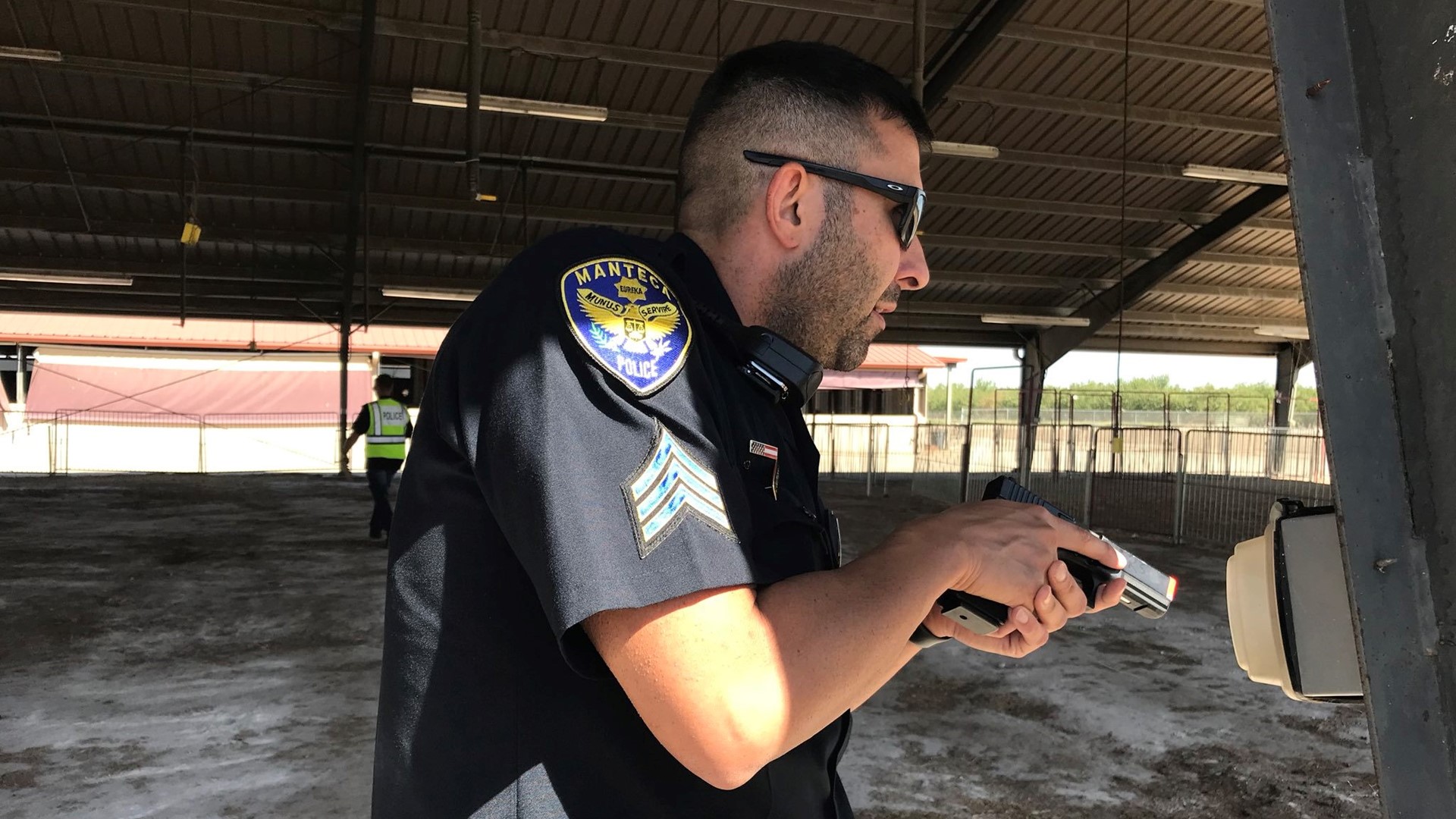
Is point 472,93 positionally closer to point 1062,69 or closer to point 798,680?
point 1062,69

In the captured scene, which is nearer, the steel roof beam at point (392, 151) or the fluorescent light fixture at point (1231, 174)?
the steel roof beam at point (392, 151)

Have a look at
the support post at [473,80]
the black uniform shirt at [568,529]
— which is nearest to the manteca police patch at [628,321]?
the black uniform shirt at [568,529]

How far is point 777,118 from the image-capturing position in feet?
4.29

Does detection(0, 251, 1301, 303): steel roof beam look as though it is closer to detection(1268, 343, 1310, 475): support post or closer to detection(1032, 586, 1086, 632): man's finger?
detection(1268, 343, 1310, 475): support post

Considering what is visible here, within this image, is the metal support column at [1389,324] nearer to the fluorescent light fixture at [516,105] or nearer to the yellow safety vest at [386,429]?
the yellow safety vest at [386,429]

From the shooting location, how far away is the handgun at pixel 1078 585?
120 centimetres

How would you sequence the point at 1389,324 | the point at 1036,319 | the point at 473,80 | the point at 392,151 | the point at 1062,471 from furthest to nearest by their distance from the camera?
the point at 1036,319 < the point at 1062,471 < the point at 392,151 < the point at 473,80 < the point at 1389,324

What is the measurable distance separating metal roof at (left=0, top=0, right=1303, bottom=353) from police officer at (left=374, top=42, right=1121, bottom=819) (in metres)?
11.6

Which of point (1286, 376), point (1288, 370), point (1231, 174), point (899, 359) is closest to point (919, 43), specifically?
point (1231, 174)

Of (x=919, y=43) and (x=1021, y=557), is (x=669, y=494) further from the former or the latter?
(x=919, y=43)

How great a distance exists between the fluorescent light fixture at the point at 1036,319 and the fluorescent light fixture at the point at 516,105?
13279 mm

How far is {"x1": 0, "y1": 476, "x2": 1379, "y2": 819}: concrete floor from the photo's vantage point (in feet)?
→ 14.2

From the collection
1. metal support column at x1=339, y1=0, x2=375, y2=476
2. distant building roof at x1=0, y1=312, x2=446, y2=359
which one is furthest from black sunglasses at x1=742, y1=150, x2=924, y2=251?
distant building roof at x1=0, y1=312, x2=446, y2=359

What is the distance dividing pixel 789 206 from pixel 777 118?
14cm
